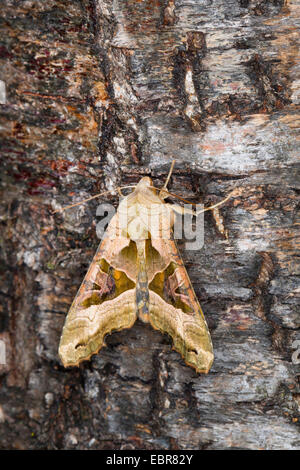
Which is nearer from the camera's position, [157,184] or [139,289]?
[157,184]

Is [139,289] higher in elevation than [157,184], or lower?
lower

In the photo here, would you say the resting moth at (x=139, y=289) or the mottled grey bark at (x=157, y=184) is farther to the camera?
the resting moth at (x=139, y=289)

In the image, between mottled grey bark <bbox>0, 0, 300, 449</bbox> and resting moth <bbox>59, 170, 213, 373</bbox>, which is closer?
mottled grey bark <bbox>0, 0, 300, 449</bbox>
